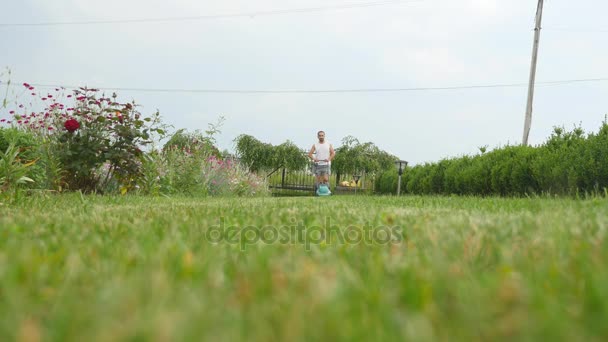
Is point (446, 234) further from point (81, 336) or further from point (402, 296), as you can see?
point (81, 336)

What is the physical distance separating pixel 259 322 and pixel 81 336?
0.33 metres

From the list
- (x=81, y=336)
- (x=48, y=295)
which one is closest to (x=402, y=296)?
(x=81, y=336)

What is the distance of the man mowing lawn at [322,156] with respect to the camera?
14484mm

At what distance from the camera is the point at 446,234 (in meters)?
2.41

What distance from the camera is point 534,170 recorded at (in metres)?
9.90

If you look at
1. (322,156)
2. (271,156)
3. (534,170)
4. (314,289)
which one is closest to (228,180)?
(322,156)

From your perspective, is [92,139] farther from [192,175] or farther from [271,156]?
[271,156]

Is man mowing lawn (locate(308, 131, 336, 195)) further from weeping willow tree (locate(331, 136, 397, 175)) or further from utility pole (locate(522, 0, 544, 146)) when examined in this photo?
weeping willow tree (locate(331, 136, 397, 175))

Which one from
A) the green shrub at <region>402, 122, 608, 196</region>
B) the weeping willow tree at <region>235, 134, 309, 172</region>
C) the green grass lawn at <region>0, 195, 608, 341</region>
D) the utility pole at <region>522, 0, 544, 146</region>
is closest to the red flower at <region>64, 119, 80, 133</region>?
the green grass lawn at <region>0, 195, 608, 341</region>

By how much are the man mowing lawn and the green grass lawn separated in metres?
12.1

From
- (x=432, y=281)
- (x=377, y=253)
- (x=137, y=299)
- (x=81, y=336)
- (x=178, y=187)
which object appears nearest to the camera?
(x=81, y=336)

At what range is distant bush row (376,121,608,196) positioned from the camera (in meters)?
8.34

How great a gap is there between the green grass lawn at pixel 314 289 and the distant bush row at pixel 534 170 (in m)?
4.50

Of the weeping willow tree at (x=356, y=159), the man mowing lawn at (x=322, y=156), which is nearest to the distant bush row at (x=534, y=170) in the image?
the man mowing lawn at (x=322, y=156)
